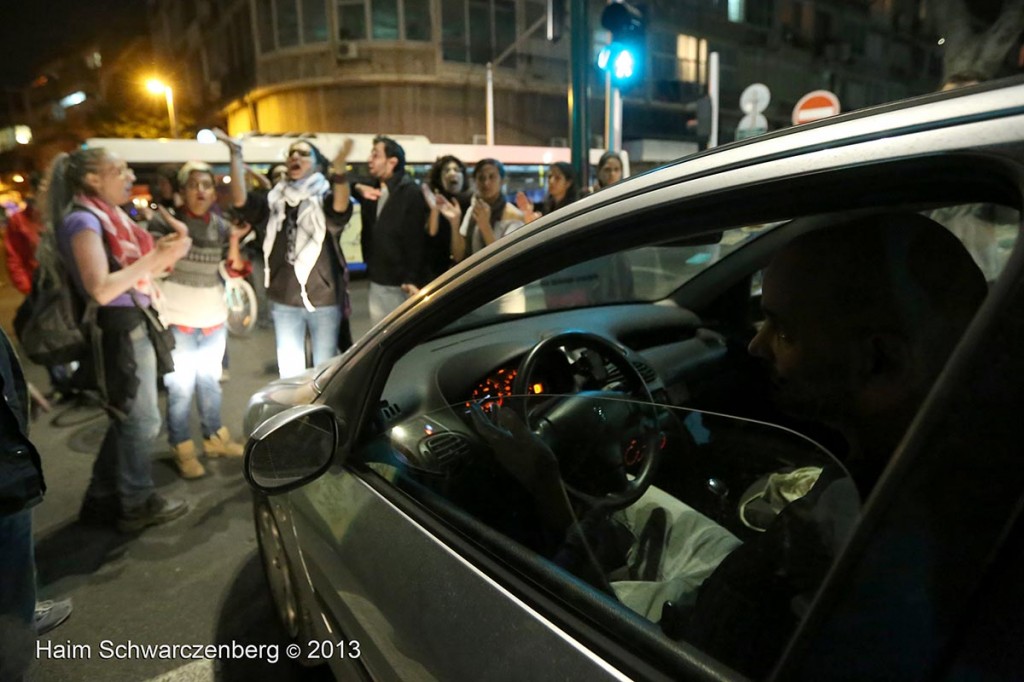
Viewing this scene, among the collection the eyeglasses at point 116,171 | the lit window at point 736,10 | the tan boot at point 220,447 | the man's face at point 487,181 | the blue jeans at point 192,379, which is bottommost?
the tan boot at point 220,447

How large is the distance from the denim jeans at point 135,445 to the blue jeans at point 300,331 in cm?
93

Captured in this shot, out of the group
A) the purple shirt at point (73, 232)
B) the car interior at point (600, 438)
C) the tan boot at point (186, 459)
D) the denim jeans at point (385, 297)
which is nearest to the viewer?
the car interior at point (600, 438)

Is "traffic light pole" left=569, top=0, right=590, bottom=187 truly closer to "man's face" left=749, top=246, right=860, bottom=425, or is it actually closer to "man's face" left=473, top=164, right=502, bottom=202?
"man's face" left=473, top=164, right=502, bottom=202

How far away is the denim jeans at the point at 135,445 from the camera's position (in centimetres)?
312

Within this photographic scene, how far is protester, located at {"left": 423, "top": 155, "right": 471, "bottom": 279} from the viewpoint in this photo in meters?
4.66

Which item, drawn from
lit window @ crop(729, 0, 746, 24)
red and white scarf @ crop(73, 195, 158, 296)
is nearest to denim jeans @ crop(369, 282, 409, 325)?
red and white scarf @ crop(73, 195, 158, 296)

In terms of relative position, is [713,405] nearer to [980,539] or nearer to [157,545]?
[980,539]

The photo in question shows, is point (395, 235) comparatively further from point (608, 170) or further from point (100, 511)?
point (100, 511)

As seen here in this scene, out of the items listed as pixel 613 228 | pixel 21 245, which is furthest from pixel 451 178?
pixel 613 228

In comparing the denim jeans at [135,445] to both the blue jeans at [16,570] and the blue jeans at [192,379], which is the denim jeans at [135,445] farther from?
the blue jeans at [16,570]

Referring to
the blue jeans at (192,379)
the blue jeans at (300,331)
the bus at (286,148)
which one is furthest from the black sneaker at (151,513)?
the bus at (286,148)

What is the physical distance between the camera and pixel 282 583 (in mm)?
1959

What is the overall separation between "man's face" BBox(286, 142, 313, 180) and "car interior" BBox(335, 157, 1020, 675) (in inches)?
88.5

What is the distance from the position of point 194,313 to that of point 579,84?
14.5 feet
